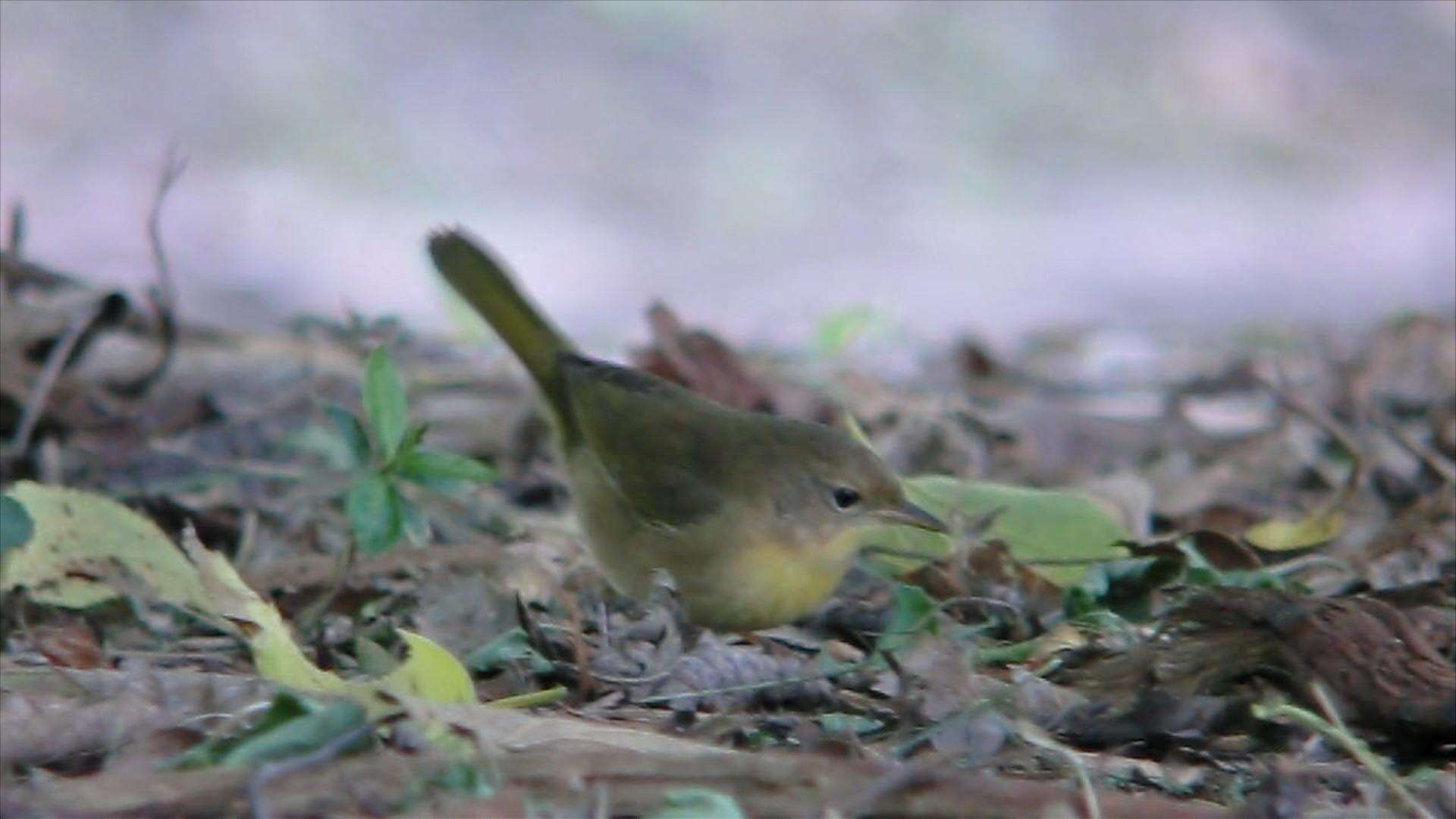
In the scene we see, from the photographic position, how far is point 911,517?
4609 millimetres

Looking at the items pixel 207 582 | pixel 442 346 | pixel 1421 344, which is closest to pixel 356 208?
pixel 442 346

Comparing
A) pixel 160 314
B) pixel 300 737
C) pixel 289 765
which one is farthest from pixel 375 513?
pixel 160 314

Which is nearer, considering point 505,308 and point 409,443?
point 409,443

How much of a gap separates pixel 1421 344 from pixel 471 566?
4.40 m

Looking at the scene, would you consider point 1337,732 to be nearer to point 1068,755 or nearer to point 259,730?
point 1068,755

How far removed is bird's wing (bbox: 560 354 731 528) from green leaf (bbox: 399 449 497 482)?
2.49ft

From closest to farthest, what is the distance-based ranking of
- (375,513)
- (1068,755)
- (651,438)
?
(1068,755) < (375,513) < (651,438)

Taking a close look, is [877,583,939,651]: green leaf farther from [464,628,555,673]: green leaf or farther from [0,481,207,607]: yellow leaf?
[0,481,207,607]: yellow leaf

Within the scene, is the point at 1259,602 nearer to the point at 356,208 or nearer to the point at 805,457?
the point at 805,457

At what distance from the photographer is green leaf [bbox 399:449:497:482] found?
4094 millimetres

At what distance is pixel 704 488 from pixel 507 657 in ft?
3.70

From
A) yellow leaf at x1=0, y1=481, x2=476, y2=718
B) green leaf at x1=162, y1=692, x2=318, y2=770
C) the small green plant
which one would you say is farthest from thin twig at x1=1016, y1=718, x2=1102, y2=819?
the small green plant

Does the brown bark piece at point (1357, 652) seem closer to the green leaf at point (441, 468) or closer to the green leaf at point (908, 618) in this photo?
the green leaf at point (908, 618)

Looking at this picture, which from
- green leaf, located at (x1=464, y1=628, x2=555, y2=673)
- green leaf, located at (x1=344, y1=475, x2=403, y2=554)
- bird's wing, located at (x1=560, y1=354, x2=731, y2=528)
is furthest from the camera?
bird's wing, located at (x1=560, y1=354, x2=731, y2=528)
